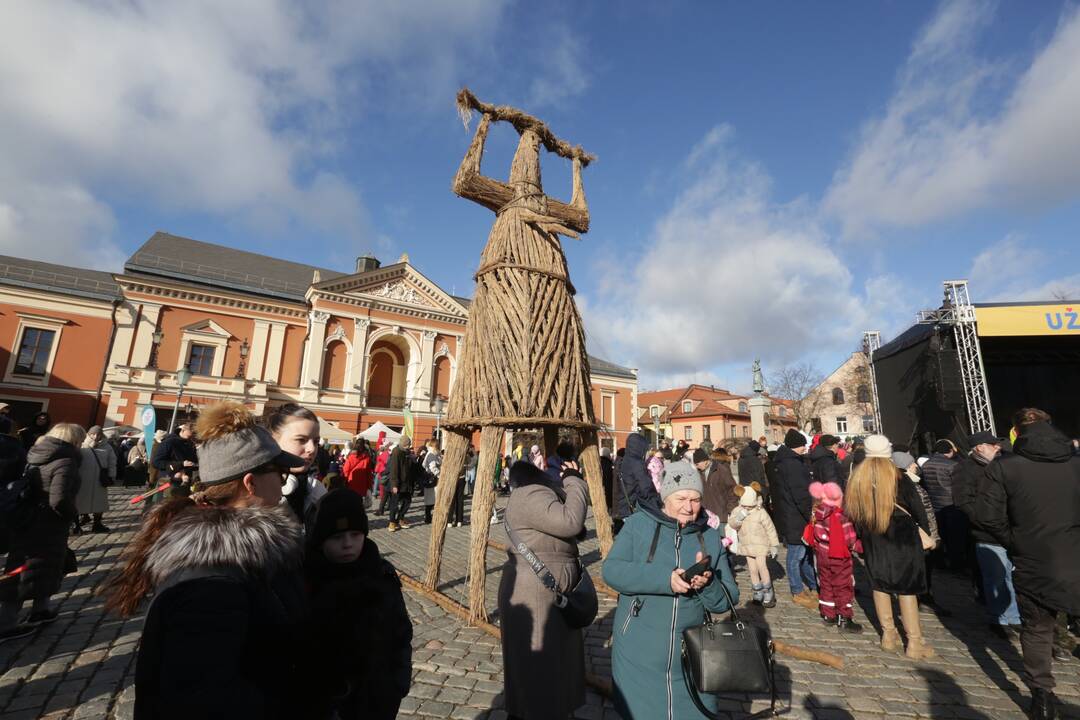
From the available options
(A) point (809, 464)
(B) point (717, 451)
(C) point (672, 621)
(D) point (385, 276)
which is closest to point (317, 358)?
(D) point (385, 276)

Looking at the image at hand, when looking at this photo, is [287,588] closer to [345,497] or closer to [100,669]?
[345,497]

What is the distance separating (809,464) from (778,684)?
319cm

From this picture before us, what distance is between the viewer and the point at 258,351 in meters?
Answer: 24.6

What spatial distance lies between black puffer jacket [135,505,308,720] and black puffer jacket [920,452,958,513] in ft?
25.3

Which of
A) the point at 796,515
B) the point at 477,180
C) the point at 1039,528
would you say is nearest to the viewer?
the point at 1039,528

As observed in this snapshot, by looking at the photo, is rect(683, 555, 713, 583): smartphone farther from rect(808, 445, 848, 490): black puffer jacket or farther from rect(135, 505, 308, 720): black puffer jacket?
rect(808, 445, 848, 490): black puffer jacket

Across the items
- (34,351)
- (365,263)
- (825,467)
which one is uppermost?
(365,263)

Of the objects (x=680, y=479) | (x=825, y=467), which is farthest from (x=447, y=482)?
(x=825, y=467)

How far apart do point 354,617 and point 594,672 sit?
281cm

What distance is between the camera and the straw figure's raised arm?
4723 mm

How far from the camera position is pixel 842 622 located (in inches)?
179

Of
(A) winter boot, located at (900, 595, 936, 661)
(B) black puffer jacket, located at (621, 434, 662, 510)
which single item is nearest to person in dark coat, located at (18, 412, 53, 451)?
(B) black puffer jacket, located at (621, 434, 662, 510)

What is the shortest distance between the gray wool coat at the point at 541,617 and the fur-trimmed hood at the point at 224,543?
143 centimetres

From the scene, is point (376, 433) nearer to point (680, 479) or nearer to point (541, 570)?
point (541, 570)
